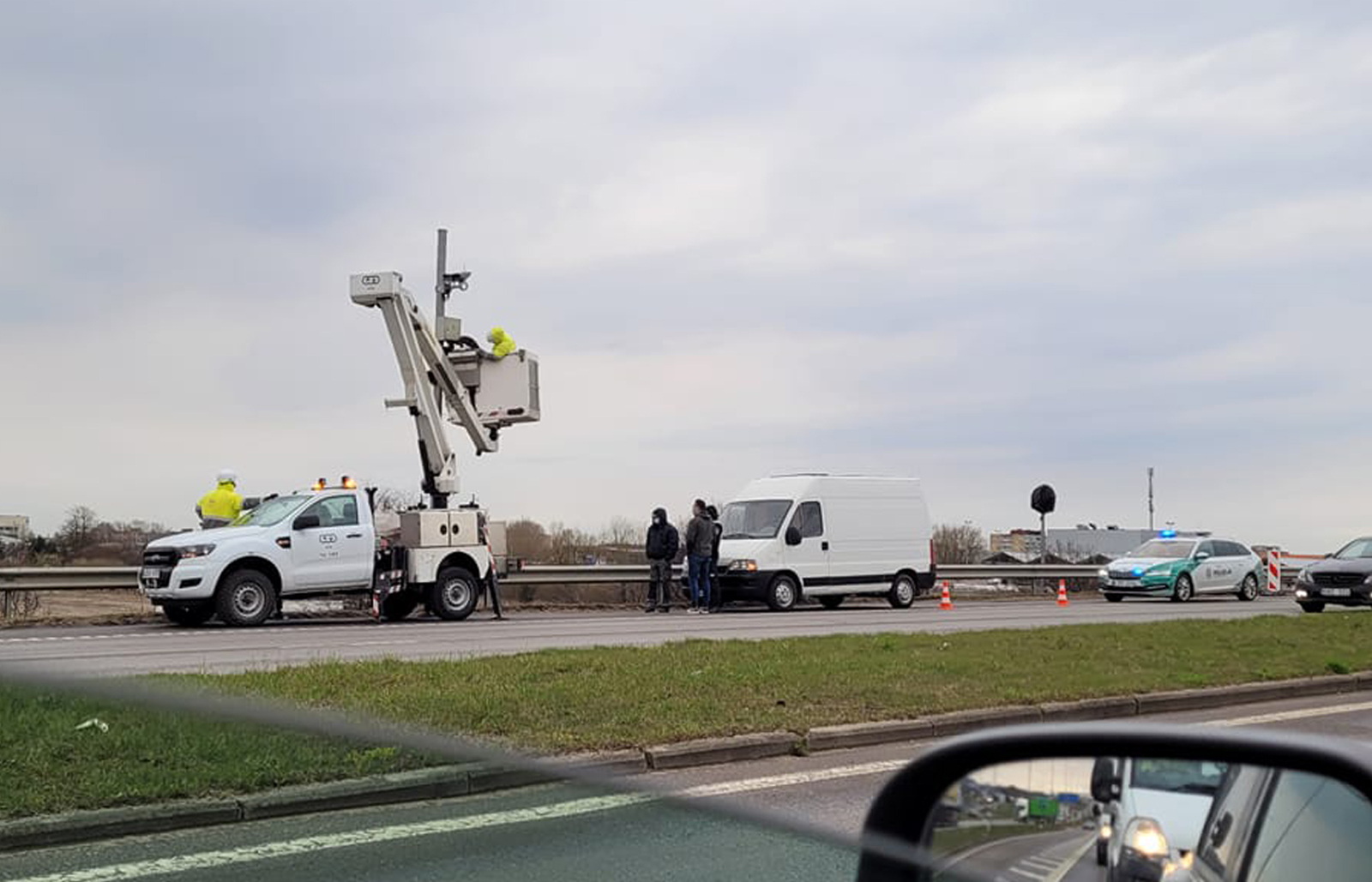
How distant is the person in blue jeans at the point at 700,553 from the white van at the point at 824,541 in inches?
20.0

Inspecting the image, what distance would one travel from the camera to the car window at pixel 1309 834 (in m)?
1.29

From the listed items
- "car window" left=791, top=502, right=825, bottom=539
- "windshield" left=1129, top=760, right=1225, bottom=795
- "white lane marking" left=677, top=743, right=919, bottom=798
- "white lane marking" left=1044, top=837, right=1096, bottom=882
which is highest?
"car window" left=791, top=502, right=825, bottom=539

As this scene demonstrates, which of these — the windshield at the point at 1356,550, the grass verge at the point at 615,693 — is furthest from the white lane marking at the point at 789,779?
the windshield at the point at 1356,550

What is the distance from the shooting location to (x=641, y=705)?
8.47m

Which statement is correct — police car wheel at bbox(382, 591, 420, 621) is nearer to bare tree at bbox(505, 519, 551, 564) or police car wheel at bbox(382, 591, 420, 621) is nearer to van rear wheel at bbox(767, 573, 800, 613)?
bare tree at bbox(505, 519, 551, 564)

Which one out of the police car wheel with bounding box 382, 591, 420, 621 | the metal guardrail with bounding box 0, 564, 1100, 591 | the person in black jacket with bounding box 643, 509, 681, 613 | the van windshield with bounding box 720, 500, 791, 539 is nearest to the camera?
the metal guardrail with bounding box 0, 564, 1100, 591

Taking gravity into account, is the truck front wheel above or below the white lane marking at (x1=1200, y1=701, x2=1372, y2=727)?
above

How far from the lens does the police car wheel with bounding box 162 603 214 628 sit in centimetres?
1686

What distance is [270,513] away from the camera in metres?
17.9

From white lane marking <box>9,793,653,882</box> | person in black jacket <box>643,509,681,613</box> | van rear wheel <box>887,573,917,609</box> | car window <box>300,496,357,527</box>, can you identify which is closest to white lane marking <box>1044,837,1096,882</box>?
white lane marking <box>9,793,653,882</box>

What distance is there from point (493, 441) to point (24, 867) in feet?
50.9

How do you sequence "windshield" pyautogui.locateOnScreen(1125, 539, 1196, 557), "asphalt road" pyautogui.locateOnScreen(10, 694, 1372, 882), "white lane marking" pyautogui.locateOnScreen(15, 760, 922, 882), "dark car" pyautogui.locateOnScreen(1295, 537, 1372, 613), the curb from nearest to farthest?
1. "asphalt road" pyautogui.locateOnScreen(10, 694, 1372, 882)
2. the curb
3. "white lane marking" pyautogui.locateOnScreen(15, 760, 922, 882)
4. "dark car" pyautogui.locateOnScreen(1295, 537, 1372, 613)
5. "windshield" pyautogui.locateOnScreen(1125, 539, 1196, 557)

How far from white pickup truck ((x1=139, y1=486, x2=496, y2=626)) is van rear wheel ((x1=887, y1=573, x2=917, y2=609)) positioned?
29.5 ft

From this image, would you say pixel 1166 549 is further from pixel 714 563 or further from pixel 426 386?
pixel 426 386
